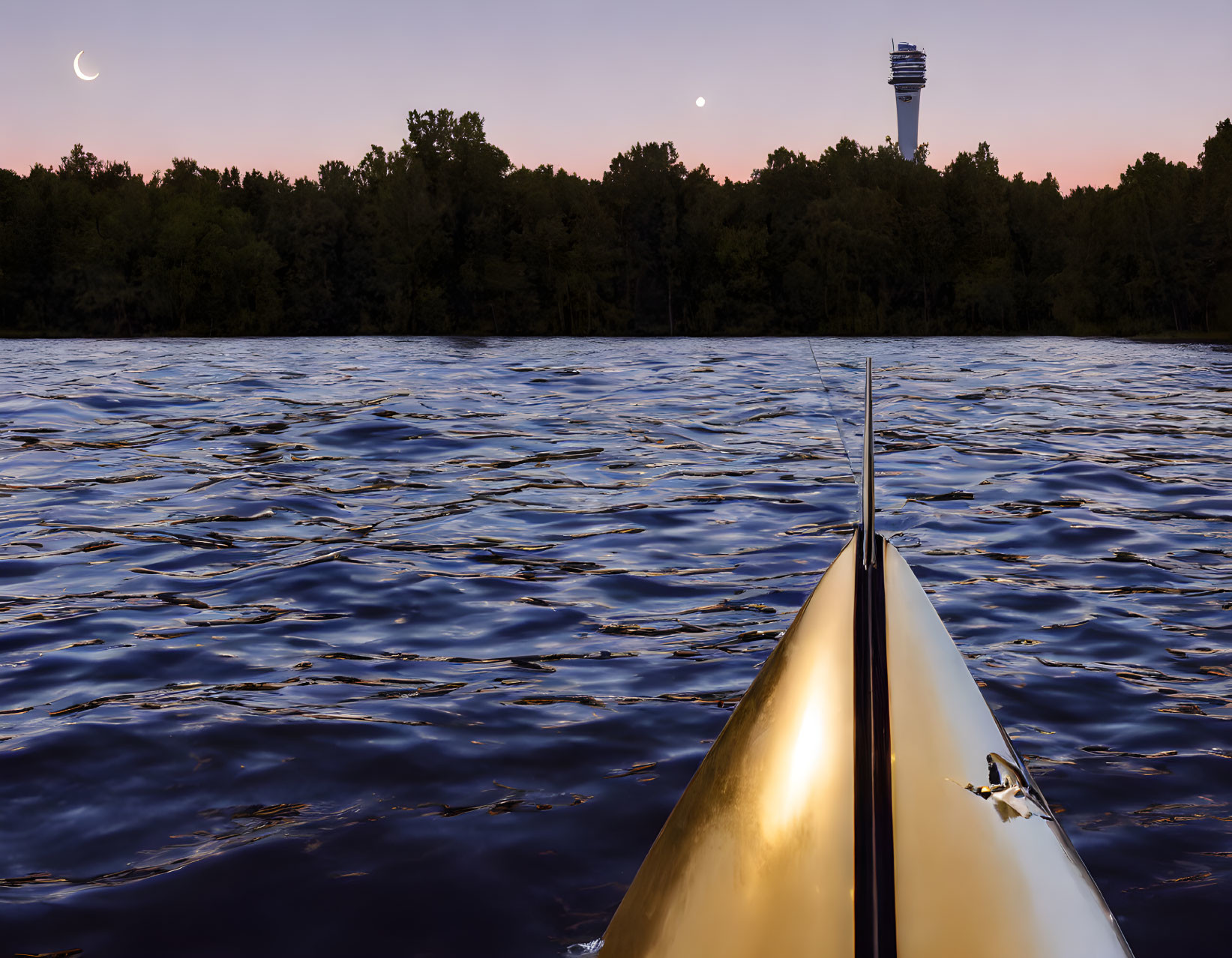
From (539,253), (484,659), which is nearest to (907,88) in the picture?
(539,253)

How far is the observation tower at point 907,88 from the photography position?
174750 mm

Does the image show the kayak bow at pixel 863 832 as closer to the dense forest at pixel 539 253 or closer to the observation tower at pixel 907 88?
the dense forest at pixel 539 253

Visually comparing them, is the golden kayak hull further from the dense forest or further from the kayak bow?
the dense forest

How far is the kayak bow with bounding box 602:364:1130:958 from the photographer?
6.71 ft

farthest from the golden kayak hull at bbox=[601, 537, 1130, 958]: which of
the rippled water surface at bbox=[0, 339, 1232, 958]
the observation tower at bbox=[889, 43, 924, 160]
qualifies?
the observation tower at bbox=[889, 43, 924, 160]

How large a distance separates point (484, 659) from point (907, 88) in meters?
188

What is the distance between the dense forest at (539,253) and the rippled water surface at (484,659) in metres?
87.6

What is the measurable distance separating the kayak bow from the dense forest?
324ft

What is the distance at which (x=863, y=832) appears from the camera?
2137mm

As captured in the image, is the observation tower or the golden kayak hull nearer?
the golden kayak hull

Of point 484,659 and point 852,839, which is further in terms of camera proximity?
point 484,659

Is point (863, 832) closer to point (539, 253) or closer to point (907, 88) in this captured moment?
point (539, 253)

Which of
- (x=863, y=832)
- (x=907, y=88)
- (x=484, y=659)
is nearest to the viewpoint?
(x=863, y=832)

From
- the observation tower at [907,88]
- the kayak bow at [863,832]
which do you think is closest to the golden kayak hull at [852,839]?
the kayak bow at [863,832]
